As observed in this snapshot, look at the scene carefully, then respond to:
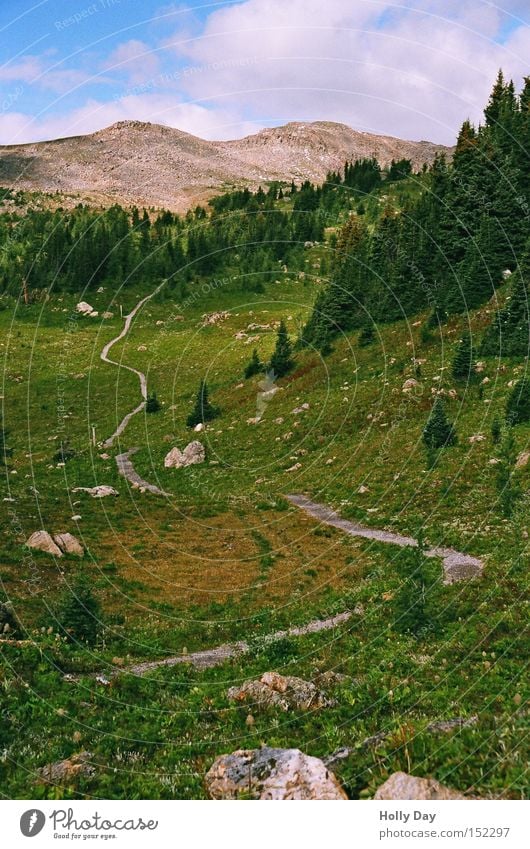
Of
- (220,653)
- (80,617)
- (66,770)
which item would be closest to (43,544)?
(80,617)

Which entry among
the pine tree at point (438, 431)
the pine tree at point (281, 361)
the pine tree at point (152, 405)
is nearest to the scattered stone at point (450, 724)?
the pine tree at point (438, 431)

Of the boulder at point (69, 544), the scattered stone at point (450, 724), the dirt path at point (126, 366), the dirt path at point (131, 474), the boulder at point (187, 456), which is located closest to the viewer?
the scattered stone at point (450, 724)

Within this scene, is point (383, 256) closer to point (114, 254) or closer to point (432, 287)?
point (432, 287)

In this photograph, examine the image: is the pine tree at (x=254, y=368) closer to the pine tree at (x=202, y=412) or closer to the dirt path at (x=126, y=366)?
the pine tree at (x=202, y=412)

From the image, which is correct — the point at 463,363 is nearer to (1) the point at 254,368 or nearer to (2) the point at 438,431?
(2) the point at 438,431

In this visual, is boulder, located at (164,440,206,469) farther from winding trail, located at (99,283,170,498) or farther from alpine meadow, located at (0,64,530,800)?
winding trail, located at (99,283,170,498)

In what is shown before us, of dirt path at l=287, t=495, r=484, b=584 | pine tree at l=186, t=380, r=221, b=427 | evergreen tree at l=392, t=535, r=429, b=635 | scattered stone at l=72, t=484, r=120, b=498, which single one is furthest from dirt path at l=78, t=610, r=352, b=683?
pine tree at l=186, t=380, r=221, b=427

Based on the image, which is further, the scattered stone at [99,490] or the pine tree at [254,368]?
the pine tree at [254,368]
